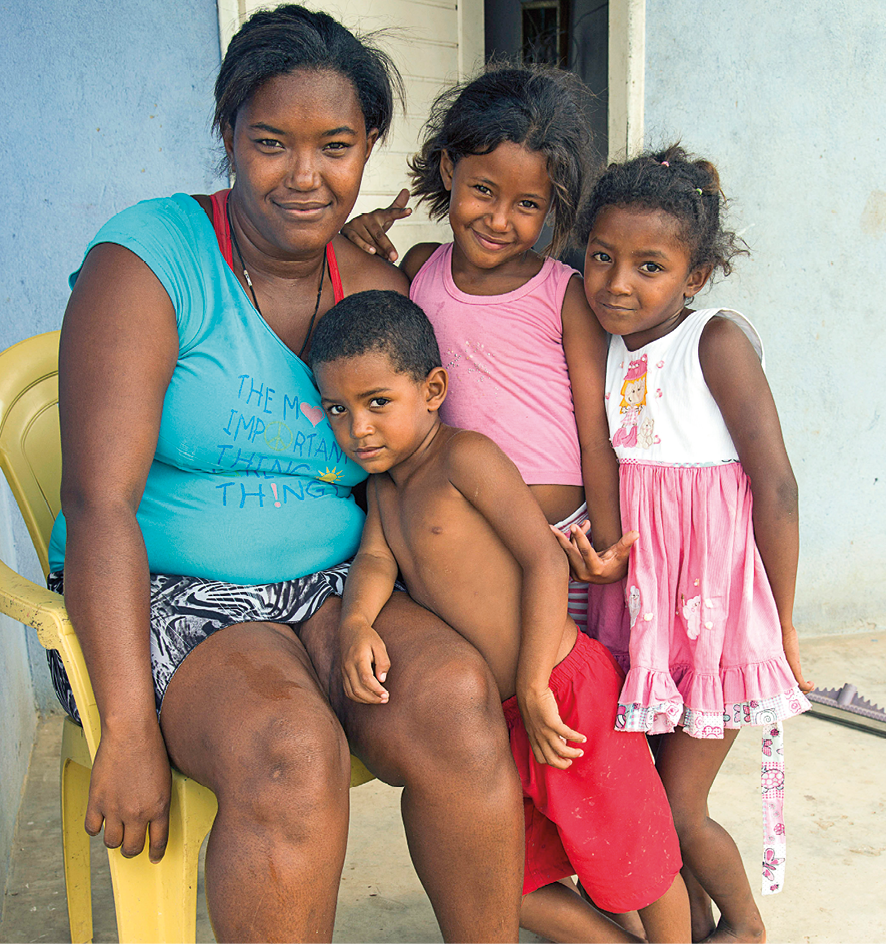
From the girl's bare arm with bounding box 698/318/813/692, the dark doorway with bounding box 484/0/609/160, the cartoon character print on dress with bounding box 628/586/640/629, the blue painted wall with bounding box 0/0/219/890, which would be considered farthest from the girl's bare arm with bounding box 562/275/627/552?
the dark doorway with bounding box 484/0/609/160

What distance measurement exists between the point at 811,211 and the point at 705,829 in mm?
2422

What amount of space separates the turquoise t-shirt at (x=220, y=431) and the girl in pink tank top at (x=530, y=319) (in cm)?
35

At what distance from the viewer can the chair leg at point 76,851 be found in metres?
1.84

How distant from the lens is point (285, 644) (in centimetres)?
156

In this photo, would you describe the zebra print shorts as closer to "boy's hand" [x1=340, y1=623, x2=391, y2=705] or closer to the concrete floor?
"boy's hand" [x1=340, y1=623, x2=391, y2=705]

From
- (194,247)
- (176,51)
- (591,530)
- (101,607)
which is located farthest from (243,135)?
(176,51)

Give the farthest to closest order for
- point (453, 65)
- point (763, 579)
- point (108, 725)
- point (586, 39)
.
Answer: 1. point (586, 39)
2. point (453, 65)
3. point (763, 579)
4. point (108, 725)

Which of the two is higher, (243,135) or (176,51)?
(176,51)

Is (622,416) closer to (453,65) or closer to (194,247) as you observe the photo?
(194,247)

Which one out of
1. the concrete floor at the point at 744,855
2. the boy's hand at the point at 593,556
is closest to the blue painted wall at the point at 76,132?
the concrete floor at the point at 744,855

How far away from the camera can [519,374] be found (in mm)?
1837

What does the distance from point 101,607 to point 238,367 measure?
475 mm

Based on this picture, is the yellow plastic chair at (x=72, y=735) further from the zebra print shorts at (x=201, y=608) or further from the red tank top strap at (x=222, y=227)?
the red tank top strap at (x=222, y=227)

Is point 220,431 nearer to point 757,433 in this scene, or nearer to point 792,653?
point 757,433
